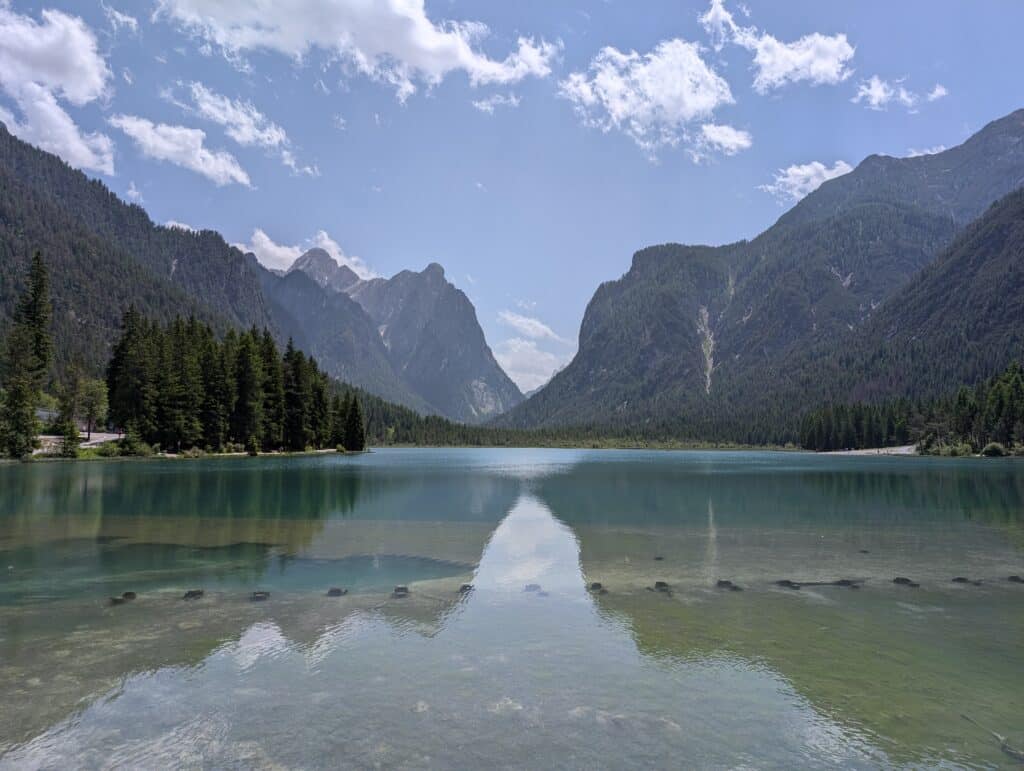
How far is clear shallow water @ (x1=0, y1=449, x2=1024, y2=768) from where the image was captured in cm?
941

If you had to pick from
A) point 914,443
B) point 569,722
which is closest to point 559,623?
point 569,722

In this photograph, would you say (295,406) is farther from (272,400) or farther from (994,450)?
(994,450)

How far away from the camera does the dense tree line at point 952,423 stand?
13738 centimetres

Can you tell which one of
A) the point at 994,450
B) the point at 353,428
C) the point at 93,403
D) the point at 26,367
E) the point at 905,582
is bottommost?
the point at 905,582

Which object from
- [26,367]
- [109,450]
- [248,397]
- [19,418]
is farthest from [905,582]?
[26,367]

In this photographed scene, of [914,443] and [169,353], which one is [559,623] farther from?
[914,443]

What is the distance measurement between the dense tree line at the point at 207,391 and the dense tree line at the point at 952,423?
145m

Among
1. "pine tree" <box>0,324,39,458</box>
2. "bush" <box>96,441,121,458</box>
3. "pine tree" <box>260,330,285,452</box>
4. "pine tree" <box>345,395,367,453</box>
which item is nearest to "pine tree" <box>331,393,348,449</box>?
"pine tree" <box>345,395,367,453</box>

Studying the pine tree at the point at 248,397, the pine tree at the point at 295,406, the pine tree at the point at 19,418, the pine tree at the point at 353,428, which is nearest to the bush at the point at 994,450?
the pine tree at the point at 353,428

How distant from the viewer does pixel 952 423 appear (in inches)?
6043

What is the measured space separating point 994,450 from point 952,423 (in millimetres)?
19612

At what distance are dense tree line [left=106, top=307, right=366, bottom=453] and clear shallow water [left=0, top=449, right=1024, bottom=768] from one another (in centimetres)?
6637

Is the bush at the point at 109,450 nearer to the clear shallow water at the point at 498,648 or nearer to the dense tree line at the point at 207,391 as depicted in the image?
the dense tree line at the point at 207,391

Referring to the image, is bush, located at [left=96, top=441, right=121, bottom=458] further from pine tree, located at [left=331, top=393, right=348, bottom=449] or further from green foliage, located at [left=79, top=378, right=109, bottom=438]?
pine tree, located at [left=331, top=393, right=348, bottom=449]
